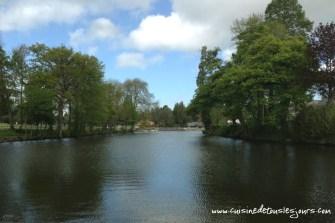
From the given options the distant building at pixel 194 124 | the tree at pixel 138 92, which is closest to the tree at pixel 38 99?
the tree at pixel 138 92

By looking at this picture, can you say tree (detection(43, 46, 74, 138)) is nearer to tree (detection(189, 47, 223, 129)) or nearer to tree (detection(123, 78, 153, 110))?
tree (detection(189, 47, 223, 129))

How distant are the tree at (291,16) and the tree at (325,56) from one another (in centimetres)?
2294

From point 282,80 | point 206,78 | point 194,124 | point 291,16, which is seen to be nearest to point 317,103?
point 282,80

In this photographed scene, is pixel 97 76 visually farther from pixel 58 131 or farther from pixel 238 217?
pixel 238 217

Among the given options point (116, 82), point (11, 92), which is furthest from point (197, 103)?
point (116, 82)

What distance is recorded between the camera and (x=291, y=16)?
71688 mm

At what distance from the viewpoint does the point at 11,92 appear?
68.9 m

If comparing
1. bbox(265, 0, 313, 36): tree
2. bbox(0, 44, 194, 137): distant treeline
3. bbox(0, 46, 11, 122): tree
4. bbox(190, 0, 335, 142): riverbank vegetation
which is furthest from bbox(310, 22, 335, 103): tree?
bbox(0, 46, 11, 122): tree

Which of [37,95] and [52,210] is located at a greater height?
[37,95]

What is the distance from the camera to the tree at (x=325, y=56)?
46688 millimetres

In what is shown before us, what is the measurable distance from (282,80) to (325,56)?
6.17 metres

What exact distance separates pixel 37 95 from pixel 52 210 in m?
55.4

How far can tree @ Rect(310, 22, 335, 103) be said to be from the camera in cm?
4669

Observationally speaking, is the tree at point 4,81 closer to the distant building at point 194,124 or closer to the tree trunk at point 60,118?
the tree trunk at point 60,118
